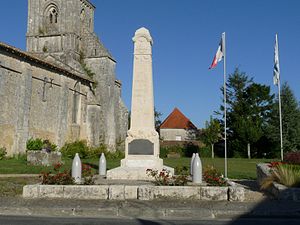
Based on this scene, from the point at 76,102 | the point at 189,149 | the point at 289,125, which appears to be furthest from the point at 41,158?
the point at 289,125

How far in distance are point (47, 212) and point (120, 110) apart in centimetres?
3482

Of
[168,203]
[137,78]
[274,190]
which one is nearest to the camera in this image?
[168,203]

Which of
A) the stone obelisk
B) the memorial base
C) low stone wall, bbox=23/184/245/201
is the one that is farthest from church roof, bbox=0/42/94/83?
low stone wall, bbox=23/184/245/201

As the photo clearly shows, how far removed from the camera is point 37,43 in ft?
128

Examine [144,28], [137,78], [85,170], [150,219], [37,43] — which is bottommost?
[150,219]

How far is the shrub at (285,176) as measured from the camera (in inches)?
333

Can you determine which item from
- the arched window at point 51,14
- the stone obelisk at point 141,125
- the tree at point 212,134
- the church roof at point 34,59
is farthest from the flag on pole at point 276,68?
the arched window at point 51,14

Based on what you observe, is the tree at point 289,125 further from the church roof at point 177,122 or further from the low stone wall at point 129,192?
the low stone wall at point 129,192

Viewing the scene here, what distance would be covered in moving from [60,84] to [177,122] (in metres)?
28.4

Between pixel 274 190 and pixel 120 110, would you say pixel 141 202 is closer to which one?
pixel 274 190

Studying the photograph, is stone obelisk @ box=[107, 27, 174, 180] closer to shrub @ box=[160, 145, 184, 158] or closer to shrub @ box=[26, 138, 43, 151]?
shrub @ box=[26, 138, 43, 151]

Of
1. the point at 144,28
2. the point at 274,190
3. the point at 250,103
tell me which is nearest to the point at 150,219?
the point at 274,190

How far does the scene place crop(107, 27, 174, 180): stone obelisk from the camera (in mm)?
11109

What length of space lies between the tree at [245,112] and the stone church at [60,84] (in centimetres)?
1318
